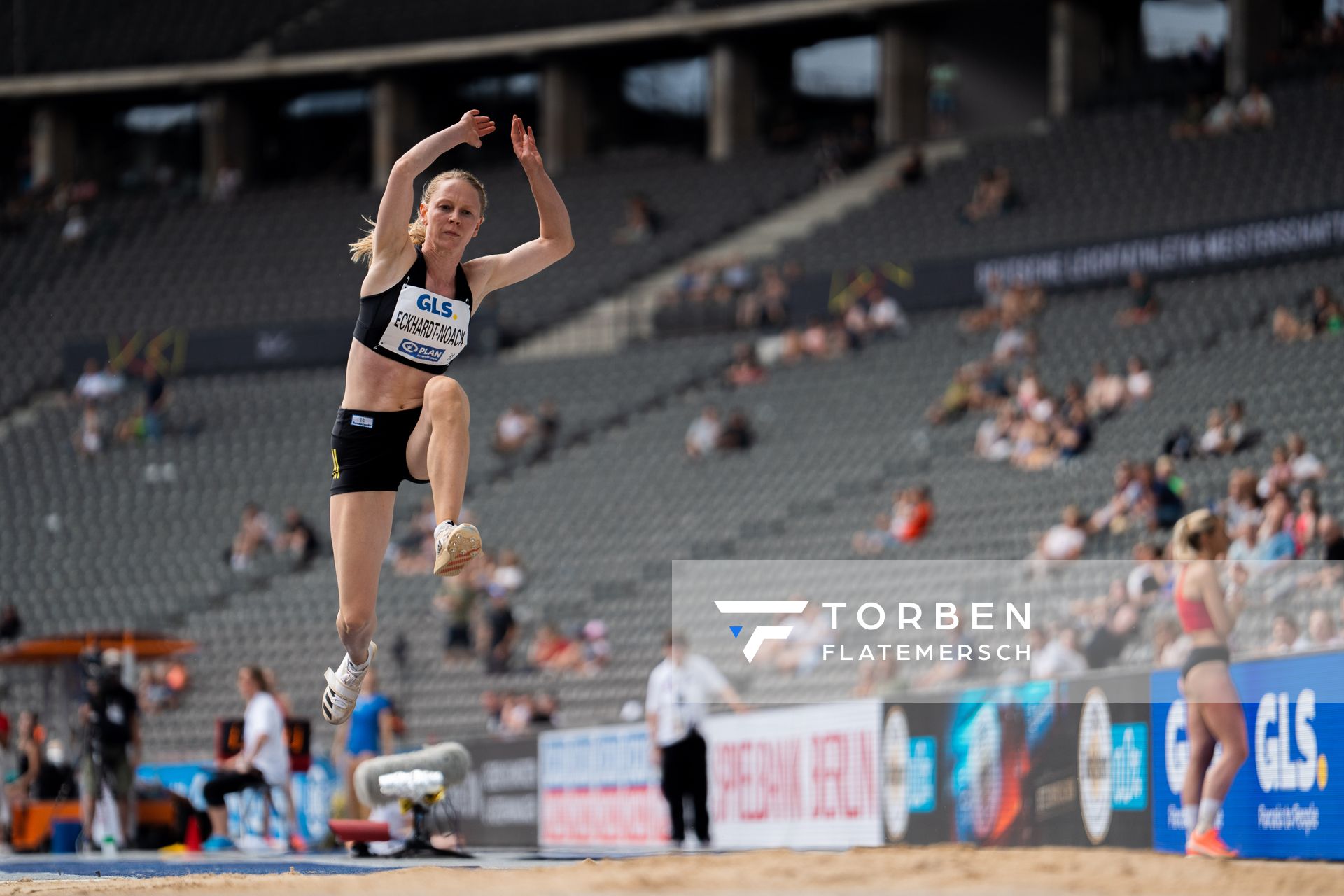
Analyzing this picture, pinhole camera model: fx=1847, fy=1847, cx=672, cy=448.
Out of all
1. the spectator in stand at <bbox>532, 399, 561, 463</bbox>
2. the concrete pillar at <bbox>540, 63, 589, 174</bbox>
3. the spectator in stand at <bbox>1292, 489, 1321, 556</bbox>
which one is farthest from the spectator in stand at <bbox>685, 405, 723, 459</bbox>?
the concrete pillar at <bbox>540, 63, 589, 174</bbox>

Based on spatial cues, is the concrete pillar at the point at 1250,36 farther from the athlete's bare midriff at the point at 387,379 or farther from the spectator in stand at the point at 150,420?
the athlete's bare midriff at the point at 387,379

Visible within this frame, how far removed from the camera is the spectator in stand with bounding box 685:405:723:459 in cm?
2489

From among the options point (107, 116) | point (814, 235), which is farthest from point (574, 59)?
point (107, 116)

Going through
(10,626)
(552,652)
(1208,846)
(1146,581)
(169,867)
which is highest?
(1146,581)

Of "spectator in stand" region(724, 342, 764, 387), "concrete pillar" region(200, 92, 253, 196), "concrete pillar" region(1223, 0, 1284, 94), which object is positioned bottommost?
"spectator in stand" region(724, 342, 764, 387)

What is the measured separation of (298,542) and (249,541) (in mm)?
947

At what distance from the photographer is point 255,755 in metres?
14.8

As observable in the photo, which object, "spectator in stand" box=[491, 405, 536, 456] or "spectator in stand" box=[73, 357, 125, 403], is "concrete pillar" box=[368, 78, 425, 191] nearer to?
"spectator in stand" box=[73, 357, 125, 403]

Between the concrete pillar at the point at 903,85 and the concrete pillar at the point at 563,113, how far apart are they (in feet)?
20.6

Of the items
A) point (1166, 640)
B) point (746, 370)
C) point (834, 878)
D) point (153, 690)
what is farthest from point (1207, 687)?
point (746, 370)

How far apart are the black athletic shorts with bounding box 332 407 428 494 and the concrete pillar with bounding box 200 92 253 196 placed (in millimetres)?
31626

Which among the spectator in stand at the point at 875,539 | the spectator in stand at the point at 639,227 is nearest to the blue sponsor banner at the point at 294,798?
the spectator in stand at the point at 875,539

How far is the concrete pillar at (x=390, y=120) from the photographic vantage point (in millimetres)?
37625

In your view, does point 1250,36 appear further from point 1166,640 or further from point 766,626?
point 1166,640
